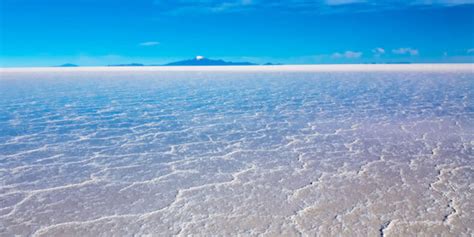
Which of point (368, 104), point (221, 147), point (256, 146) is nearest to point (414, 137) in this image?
point (256, 146)

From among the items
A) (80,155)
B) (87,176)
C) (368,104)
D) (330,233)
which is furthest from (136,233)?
(368,104)

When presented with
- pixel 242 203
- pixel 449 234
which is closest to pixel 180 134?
pixel 242 203

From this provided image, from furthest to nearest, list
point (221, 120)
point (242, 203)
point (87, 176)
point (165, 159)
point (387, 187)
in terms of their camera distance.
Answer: point (221, 120)
point (165, 159)
point (87, 176)
point (387, 187)
point (242, 203)

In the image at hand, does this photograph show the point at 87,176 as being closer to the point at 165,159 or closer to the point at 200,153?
the point at 165,159

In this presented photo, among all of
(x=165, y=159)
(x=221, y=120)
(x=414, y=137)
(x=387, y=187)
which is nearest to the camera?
(x=387, y=187)

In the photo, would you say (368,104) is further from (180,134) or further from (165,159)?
(165,159)

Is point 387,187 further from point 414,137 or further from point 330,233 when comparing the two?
point 414,137

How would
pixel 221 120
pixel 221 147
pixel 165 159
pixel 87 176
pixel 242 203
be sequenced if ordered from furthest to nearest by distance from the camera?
pixel 221 120
pixel 221 147
pixel 165 159
pixel 87 176
pixel 242 203

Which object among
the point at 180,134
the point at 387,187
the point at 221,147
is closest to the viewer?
the point at 387,187

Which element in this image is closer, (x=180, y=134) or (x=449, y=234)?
(x=449, y=234)

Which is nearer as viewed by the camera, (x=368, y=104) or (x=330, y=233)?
(x=330, y=233)
